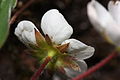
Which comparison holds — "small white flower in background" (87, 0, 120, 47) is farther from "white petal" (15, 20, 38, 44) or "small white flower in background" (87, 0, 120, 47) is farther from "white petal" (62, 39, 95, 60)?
"white petal" (15, 20, 38, 44)

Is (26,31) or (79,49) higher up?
(26,31)

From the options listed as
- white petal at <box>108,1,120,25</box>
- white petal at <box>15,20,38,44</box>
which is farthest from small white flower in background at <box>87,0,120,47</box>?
white petal at <box>15,20,38,44</box>

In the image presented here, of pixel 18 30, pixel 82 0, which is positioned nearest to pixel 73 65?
pixel 18 30

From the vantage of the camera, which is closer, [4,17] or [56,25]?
[4,17]

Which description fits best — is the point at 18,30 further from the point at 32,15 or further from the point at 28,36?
the point at 32,15

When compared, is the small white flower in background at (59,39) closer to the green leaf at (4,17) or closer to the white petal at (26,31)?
the white petal at (26,31)

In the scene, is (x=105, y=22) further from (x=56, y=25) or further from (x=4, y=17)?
(x=4, y=17)

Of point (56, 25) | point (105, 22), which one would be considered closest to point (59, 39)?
point (56, 25)
